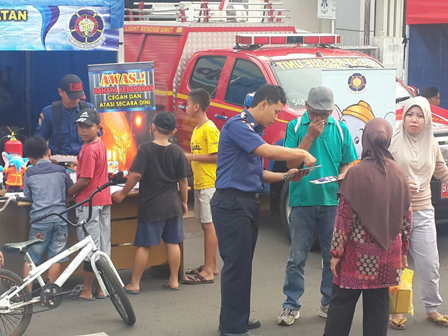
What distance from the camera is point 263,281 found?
7.14m

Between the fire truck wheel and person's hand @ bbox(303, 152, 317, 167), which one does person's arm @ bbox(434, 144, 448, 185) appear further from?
the fire truck wheel

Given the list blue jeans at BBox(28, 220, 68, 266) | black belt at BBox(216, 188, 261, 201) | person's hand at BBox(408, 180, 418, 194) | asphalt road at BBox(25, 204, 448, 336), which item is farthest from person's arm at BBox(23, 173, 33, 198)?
person's hand at BBox(408, 180, 418, 194)

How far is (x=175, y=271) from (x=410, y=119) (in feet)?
8.20

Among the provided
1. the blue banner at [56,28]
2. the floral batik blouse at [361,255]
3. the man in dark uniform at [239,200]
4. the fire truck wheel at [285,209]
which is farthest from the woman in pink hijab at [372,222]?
the blue banner at [56,28]

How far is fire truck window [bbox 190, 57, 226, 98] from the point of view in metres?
9.67

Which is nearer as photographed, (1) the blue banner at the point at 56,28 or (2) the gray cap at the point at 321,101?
(2) the gray cap at the point at 321,101

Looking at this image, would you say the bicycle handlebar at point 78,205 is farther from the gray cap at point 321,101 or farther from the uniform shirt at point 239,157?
the gray cap at point 321,101

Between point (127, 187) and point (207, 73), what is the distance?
3.68m

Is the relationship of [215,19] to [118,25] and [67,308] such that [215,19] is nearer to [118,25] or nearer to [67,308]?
[118,25]

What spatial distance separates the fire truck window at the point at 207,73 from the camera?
9.67 metres

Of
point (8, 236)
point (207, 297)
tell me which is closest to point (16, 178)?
point (8, 236)

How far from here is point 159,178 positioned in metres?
6.59

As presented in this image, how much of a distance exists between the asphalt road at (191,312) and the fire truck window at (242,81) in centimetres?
227

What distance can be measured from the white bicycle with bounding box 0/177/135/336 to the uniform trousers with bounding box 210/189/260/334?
2.84 feet
